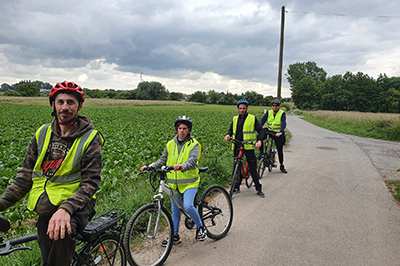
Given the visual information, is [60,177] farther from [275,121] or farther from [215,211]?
[275,121]

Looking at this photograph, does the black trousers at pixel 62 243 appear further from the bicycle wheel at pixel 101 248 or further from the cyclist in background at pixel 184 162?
the cyclist in background at pixel 184 162

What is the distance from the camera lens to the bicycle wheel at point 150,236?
3236 mm

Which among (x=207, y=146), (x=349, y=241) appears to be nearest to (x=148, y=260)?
(x=349, y=241)

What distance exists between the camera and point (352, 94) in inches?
3130

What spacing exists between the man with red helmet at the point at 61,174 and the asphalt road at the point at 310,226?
1.83 meters

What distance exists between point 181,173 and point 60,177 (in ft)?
5.86

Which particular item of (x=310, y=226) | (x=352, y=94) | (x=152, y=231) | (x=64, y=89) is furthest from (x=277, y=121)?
(x=352, y=94)

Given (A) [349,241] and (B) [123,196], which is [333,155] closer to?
(A) [349,241]

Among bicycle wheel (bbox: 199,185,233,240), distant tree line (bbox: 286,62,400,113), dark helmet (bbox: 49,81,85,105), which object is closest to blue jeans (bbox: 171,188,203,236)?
bicycle wheel (bbox: 199,185,233,240)

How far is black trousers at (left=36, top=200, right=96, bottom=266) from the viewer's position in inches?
77.1

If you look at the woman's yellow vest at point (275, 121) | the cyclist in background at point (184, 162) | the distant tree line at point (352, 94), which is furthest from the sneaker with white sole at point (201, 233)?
the distant tree line at point (352, 94)

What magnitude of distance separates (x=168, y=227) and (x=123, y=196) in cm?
200

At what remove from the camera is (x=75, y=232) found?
2.07 metres

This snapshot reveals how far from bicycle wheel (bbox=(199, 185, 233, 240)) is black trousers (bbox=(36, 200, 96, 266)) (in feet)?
7.03
